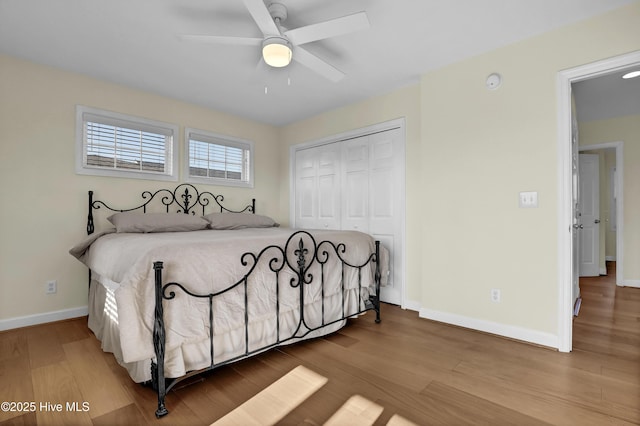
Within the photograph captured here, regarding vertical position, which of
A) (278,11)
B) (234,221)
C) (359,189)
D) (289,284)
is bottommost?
(289,284)

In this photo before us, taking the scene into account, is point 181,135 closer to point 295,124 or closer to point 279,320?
point 295,124

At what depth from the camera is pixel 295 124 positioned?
4.62m

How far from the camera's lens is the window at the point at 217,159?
3914 millimetres

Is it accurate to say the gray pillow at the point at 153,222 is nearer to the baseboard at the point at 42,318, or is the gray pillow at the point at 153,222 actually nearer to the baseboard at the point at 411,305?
the baseboard at the point at 42,318

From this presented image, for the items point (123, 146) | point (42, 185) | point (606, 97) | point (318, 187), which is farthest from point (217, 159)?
point (606, 97)

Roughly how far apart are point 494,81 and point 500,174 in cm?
78

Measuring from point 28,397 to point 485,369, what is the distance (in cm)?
263

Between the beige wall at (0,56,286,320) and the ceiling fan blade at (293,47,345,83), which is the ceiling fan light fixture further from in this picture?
the beige wall at (0,56,286,320)

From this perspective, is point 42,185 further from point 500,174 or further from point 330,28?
point 500,174

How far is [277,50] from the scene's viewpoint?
2.03 metres

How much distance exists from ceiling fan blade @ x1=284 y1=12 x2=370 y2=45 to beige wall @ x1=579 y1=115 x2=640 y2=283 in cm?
480

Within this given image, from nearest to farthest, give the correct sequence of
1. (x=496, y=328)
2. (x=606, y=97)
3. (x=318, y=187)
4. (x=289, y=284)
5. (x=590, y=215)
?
(x=289, y=284)
(x=496, y=328)
(x=606, y=97)
(x=318, y=187)
(x=590, y=215)

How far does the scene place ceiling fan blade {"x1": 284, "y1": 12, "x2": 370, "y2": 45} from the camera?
1.80 metres

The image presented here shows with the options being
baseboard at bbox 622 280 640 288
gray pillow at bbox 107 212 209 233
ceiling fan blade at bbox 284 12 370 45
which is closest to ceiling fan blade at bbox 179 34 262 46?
ceiling fan blade at bbox 284 12 370 45
